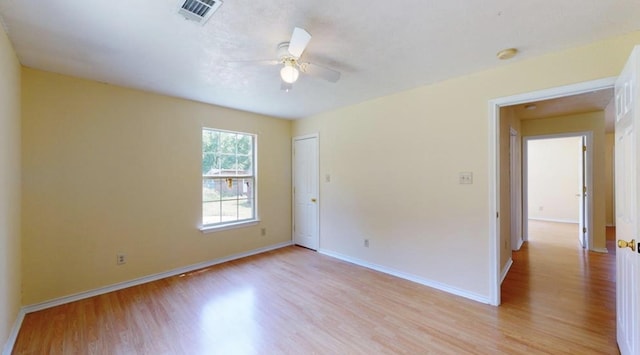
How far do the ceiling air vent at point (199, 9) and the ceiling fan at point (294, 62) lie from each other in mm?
509

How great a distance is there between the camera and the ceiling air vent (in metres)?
1.58

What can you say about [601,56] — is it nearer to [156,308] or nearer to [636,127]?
[636,127]

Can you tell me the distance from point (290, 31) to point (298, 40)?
9.7 inches

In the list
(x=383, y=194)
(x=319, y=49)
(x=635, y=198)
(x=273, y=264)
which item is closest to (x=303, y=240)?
(x=273, y=264)

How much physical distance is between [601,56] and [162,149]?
4541 mm

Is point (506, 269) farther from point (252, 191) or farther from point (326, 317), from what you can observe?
point (252, 191)

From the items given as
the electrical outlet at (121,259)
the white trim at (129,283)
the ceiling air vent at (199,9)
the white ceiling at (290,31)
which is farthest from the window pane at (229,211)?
the ceiling air vent at (199,9)

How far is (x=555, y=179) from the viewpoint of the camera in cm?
708

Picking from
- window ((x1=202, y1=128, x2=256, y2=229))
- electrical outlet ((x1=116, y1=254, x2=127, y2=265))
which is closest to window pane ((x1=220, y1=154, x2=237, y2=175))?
window ((x1=202, y1=128, x2=256, y2=229))

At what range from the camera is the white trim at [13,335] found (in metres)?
1.91

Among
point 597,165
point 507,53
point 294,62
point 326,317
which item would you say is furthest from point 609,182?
point 294,62

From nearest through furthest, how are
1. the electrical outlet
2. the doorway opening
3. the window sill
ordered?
the electrical outlet < the window sill < the doorway opening

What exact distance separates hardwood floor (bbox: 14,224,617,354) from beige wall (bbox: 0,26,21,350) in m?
0.35

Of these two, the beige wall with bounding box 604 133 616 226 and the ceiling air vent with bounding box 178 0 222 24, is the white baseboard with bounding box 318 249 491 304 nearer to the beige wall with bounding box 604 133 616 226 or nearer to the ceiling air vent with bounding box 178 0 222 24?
the ceiling air vent with bounding box 178 0 222 24
